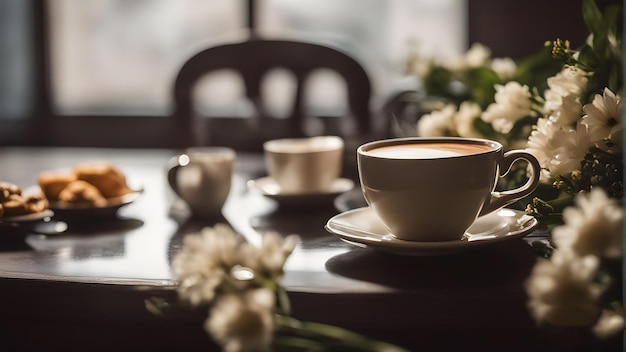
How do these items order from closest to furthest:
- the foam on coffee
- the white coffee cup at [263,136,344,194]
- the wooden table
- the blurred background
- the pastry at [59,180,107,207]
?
the wooden table < the foam on coffee < the pastry at [59,180,107,207] < the white coffee cup at [263,136,344,194] < the blurred background

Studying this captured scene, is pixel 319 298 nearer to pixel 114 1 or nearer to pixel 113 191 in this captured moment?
pixel 113 191

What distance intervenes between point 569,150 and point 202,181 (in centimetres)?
54

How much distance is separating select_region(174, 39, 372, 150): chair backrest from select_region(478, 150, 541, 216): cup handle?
1.24 meters

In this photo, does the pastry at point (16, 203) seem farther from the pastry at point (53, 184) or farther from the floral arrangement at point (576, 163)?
the floral arrangement at point (576, 163)

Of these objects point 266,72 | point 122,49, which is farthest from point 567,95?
point 122,49

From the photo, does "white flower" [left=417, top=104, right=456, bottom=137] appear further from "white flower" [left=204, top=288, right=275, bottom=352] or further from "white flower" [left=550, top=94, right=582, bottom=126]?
"white flower" [left=204, top=288, right=275, bottom=352]

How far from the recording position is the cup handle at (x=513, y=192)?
89 cm

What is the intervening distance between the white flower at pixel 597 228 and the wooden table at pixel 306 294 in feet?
0.77

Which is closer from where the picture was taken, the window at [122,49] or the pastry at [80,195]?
the pastry at [80,195]

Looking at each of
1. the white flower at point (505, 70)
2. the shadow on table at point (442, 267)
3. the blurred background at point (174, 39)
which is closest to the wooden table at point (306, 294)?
the shadow on table at point (442, 267)

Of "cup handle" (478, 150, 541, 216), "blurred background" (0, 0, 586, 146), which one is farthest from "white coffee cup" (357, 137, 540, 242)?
"blurred background" (0, 0, 586, 146)

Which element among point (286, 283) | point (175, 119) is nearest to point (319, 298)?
point (286, 283)

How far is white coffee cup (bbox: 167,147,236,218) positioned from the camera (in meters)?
1.22

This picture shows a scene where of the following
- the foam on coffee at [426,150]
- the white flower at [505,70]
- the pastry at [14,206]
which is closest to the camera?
the foam on coffee at [426,150]
